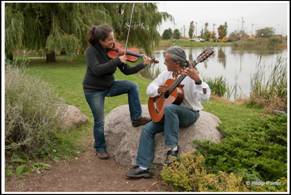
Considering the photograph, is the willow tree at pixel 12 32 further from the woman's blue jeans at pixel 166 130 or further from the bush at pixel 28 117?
the woman's blue jeans at pixel 166 130

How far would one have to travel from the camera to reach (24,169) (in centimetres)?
423

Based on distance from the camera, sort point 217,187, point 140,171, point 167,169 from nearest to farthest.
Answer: point 217,187
point 167,169
point 140,171

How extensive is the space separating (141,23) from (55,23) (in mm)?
4610

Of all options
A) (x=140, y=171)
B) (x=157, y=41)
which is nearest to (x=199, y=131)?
(x=140, y=171)

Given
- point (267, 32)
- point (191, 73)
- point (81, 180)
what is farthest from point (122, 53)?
point (267, 32)

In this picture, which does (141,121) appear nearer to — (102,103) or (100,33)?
(102,103)

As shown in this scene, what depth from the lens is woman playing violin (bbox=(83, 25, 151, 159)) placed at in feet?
14.6

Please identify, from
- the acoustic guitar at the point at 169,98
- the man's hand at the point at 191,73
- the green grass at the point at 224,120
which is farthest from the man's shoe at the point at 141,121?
the man's hand at the point at 191,73

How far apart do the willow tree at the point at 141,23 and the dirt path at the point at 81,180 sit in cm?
1331

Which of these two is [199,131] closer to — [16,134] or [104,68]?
[104,68]

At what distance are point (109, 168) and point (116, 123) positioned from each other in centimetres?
71

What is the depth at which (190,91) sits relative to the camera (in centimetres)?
426

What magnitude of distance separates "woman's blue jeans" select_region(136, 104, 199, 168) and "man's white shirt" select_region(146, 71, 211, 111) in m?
0.08

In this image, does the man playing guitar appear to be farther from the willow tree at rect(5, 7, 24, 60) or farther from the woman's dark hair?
the willow tree at rect(5, 7, 24, 60)
